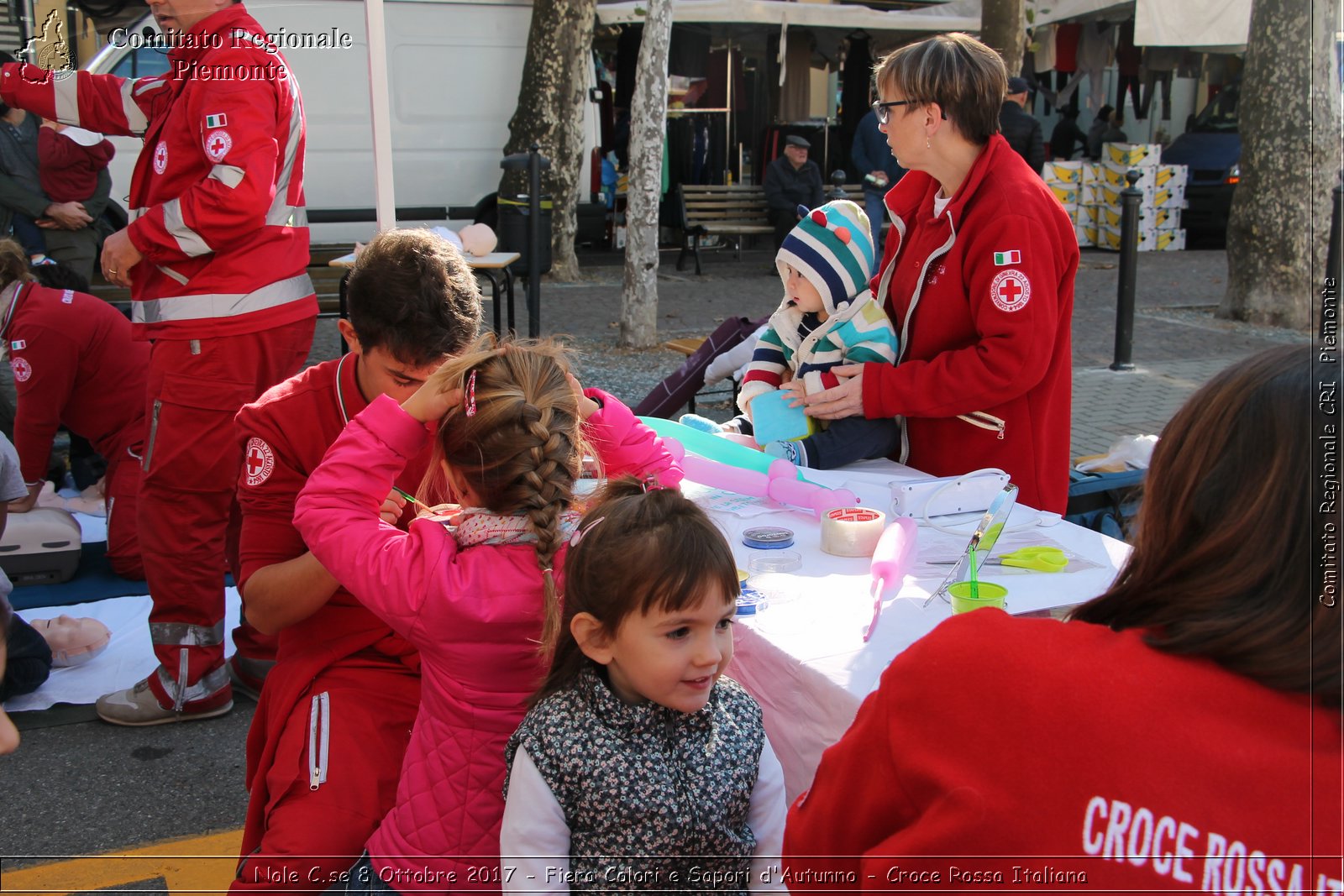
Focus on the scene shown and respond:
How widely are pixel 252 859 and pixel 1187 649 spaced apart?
5.01ft

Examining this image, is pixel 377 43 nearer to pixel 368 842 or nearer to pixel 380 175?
pixel 380 175

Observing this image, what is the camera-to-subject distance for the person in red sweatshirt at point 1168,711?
94cm

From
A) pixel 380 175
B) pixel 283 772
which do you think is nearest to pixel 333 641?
pixel 283 772

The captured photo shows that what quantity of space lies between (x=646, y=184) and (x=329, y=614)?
6.61 metres

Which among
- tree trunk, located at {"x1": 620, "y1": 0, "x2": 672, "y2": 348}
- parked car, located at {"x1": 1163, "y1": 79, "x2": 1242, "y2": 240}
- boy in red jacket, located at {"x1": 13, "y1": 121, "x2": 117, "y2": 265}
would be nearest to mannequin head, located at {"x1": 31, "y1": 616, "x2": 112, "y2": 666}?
boy in red jacket, located at {"x1": 13, "y1": 121, "x2": 117, "y2": 265}

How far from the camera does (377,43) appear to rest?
388 centimetres

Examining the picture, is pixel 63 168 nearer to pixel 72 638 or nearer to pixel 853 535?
pixel 72 638

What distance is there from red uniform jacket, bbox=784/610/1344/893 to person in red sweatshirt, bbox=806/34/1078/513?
1.64m

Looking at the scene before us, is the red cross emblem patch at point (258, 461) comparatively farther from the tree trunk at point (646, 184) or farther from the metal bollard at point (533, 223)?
the tree trunk at point (646, 184)

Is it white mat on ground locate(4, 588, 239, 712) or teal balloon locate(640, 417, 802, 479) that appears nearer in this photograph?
teal balloon locate(640, 417, 802, 479)

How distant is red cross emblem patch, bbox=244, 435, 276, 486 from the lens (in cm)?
225

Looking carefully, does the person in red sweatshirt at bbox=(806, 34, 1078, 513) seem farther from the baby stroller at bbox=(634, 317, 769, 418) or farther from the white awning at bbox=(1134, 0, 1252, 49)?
the white awning at bbox=(1134, 0, 1252, 49)

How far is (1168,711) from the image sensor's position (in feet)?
3.20

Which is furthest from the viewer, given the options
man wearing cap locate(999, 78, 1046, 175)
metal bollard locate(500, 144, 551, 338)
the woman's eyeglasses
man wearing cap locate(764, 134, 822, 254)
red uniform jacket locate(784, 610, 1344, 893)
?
man wearing cap locate(764, 134, 822, 254)
